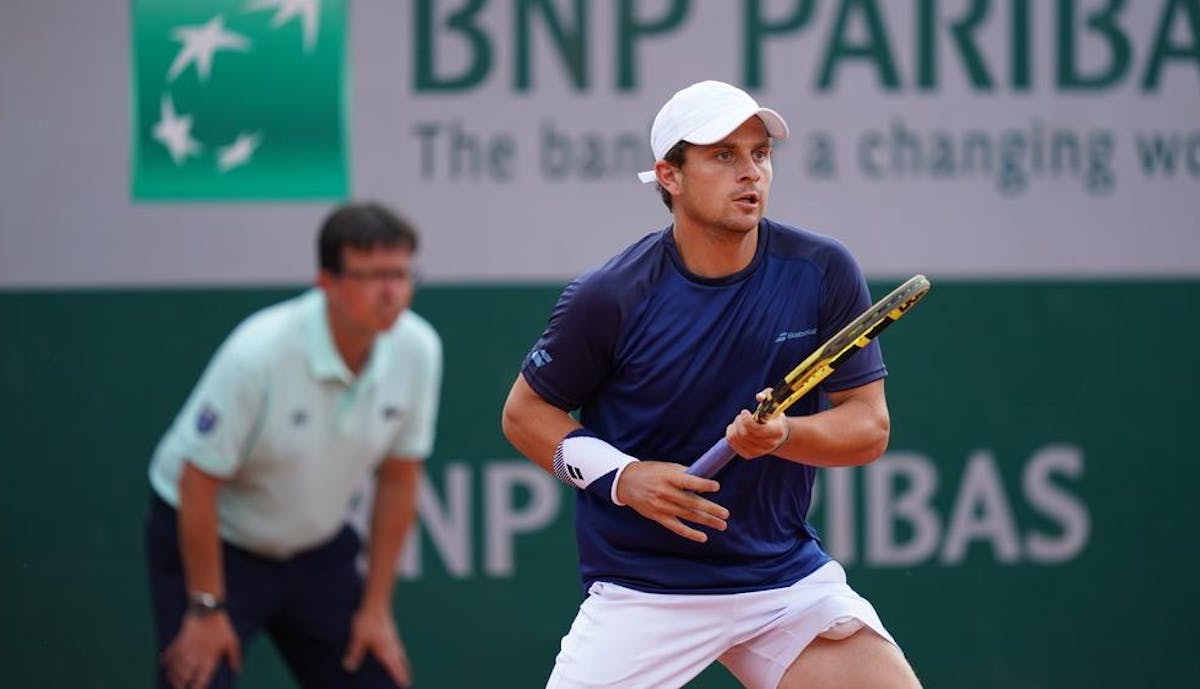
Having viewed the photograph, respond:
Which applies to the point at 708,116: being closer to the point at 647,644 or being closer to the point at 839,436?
the point at 839,436

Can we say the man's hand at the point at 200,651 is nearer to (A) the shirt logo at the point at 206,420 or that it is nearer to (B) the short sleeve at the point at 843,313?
(A) the shirt logo at the point at 206,420

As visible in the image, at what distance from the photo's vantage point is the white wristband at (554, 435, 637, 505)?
4.09 metres

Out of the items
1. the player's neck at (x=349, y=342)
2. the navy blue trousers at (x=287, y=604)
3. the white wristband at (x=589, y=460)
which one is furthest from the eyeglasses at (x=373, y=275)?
the white wristband at (x=589, y=460)

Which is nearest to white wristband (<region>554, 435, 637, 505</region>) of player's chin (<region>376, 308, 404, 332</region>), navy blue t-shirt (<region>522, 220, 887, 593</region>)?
navy blue t-shirt (<region>522, 220, 887, 593</region>)

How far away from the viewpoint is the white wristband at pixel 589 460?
409 cm

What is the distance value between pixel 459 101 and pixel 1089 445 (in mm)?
2340

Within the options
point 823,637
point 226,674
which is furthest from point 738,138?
point 226,674

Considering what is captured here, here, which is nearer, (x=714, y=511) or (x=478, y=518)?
(x=714, y=511)

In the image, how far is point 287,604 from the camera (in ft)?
18.0

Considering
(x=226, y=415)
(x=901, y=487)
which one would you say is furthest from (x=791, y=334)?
(x=901, y=487)

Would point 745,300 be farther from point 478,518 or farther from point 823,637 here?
point 478,518

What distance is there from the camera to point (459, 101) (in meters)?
6.34

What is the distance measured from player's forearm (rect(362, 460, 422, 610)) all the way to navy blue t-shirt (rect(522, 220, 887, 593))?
1.46 m

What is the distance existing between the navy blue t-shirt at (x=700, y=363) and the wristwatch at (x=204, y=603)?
59.1 inches
